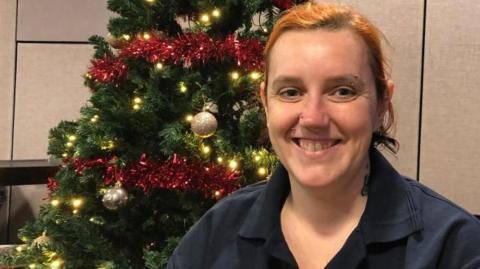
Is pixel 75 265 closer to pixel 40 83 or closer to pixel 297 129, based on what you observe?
pixel 297 129

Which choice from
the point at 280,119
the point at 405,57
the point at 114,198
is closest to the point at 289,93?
the point at 280,119

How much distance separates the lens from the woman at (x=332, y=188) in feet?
3.17

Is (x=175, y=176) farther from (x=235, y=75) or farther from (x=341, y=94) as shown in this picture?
(x=341, y=94)

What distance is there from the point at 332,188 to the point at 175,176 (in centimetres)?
69

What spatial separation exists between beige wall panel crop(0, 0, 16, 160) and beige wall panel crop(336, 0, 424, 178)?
6.15ft

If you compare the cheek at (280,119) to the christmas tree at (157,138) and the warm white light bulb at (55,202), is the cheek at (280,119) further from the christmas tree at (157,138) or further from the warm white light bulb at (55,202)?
the warm white light bulb at (55,202)

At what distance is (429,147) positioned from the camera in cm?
255

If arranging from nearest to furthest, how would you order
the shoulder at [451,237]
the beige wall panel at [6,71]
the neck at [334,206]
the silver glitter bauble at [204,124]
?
the shoulder at [451,237], the neck at [334,206], the silver glitter bauble at [204,124], the beige wall panel at [6,71]

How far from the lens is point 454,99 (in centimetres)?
252

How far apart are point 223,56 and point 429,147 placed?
1380mm

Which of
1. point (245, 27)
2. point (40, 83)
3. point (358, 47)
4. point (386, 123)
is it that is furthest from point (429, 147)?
point (40, 83)

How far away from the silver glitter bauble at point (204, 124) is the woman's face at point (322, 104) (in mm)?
543

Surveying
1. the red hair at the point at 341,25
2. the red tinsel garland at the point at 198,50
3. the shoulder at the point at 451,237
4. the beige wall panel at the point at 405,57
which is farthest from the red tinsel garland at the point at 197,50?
the beige wall panel at the point at 405,57

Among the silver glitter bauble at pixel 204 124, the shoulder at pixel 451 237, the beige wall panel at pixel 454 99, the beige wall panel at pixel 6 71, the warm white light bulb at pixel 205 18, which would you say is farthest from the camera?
the beige wall panel at pixel 6 71
